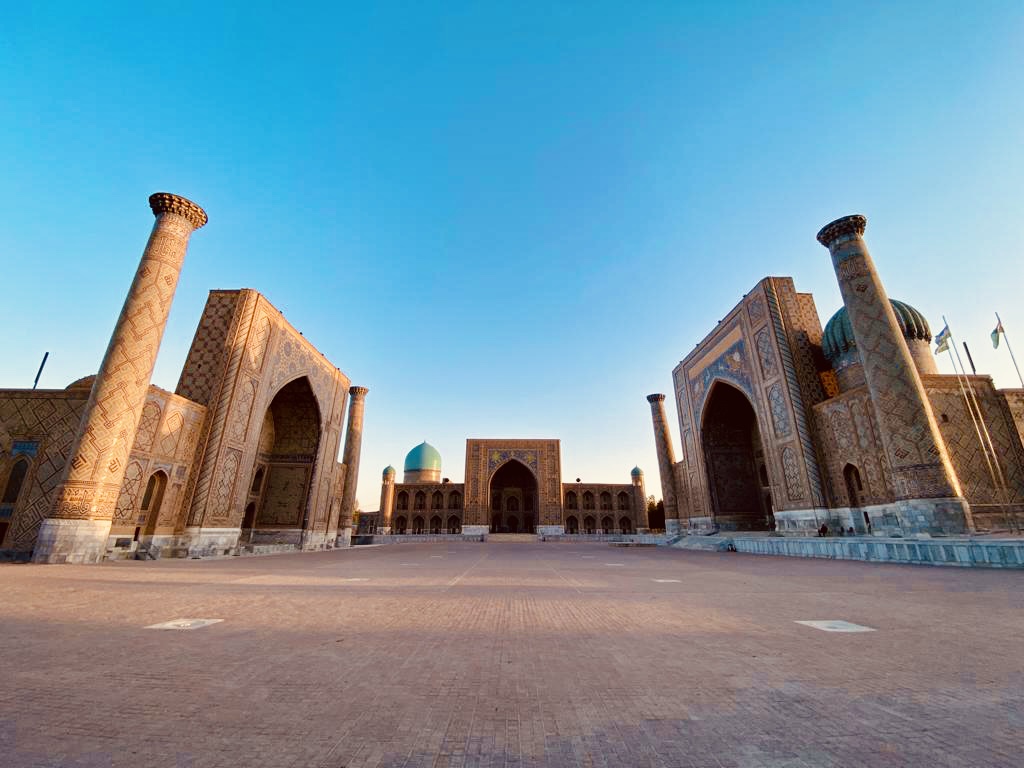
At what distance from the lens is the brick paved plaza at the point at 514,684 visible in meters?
1.30

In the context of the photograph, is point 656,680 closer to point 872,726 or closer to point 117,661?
point 872,726

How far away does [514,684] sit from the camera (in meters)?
1.90

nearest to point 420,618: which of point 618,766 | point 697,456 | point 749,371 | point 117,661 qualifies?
point 117,661

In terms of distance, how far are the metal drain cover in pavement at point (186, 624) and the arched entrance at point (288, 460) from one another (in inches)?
643

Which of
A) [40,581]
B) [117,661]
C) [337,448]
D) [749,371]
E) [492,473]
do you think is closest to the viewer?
[117,661]

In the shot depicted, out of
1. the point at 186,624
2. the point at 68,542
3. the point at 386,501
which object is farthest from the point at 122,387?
the point at 386,501

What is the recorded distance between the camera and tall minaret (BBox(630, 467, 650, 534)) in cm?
3786

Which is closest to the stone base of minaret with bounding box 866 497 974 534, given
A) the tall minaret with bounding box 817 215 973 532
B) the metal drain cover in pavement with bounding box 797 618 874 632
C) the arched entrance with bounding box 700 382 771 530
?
the tall minaret with bounding box 817 215 973 532

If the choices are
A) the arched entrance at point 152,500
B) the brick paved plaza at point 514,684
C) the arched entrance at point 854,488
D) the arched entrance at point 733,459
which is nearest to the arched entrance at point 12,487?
the arched entrance at point 152,500

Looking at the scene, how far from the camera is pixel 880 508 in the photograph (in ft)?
42.1

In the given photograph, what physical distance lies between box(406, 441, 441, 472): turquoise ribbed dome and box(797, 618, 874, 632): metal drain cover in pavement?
40.4 meters

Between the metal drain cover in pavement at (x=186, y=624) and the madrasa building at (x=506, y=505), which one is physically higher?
the madrasa building at (x=506, y=505)

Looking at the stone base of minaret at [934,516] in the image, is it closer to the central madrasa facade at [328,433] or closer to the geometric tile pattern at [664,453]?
the central madrasa facade at [328,433]

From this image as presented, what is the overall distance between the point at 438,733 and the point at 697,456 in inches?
891
